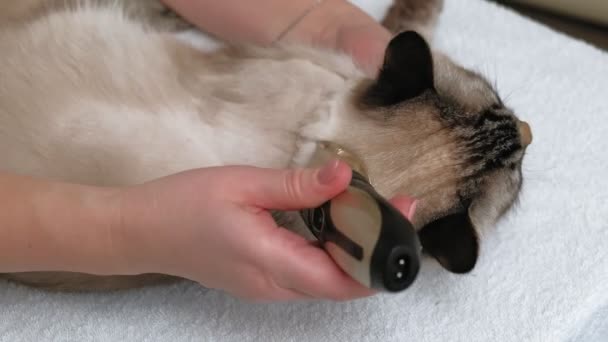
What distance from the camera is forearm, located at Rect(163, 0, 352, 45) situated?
124cm

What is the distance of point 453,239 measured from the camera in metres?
0.81

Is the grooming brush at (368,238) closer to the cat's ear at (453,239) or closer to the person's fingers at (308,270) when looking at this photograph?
the person's fingers at (308,270)

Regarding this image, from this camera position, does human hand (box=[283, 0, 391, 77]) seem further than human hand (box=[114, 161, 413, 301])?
Yes

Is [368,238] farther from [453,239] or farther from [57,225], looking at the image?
[57,225]

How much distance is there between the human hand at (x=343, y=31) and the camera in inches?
44.7

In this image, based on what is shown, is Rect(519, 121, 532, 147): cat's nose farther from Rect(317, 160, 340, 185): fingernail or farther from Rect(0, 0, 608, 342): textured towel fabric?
Rect(317, 160, 340, 185): fingernail

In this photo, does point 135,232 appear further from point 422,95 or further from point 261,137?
point 422,95

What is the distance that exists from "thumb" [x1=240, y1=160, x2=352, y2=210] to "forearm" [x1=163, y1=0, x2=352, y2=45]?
1.95 feet

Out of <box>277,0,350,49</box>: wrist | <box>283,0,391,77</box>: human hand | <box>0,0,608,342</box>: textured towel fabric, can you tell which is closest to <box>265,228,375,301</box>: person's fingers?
<box>0,0,608,342</box>: textured towel fabric

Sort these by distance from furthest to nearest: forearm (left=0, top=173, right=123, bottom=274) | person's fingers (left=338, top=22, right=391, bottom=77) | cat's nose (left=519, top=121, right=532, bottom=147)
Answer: person's fingers (left=338, top=22, right=391, bottom=77) → cat's nose (left=519, top=121, right=532, bottom=147) → forearm (left=0, top=173, right=123, bottom=274)

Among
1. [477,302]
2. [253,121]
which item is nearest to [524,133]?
[477,302]

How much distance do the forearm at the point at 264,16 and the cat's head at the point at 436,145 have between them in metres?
0.36

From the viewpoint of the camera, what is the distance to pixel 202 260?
714mm

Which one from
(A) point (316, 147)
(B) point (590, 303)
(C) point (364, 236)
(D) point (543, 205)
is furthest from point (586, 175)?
(C) point (364, 236)
